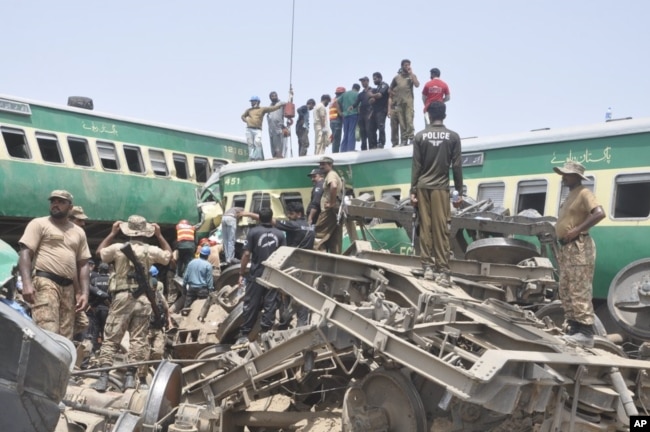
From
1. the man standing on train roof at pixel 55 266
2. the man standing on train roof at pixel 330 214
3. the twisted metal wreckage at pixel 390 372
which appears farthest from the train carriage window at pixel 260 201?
the man standing on train roof at pixel 55 266

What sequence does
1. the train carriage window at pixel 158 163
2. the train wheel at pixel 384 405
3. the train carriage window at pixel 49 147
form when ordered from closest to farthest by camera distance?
the train wheel at pixel 384 405 → the train carriage window at pixel 49 147 → the train carriage window at pixel 158 163

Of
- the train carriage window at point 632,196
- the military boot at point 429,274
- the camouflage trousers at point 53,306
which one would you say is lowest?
the camouflage trousers at point 53,306

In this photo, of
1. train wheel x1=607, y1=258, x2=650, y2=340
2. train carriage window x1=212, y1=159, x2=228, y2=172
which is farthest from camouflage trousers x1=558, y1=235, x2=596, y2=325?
train carriage window x1=212, y1=159, x2=228, y2=172

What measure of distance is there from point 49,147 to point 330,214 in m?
9.24

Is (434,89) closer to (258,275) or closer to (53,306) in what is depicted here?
(258,275)

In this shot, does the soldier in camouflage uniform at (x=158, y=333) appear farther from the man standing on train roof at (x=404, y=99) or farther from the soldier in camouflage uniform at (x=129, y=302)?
the man standing on train roof at (x=404, y=99)

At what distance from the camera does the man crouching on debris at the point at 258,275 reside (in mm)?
9609

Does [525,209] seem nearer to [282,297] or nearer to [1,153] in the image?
[282,297]

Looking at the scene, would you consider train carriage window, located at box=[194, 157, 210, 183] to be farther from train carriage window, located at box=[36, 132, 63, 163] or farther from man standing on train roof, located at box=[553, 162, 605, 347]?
man standing on train roof, located at box=[553, 162, 605, 347]

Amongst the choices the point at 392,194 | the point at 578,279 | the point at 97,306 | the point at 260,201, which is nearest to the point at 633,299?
the point at 578,279

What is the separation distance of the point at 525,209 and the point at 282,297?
15.6 feet

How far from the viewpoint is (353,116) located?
55.9 ft

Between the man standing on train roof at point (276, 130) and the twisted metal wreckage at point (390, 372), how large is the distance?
11072mm

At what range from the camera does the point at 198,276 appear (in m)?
13.7
